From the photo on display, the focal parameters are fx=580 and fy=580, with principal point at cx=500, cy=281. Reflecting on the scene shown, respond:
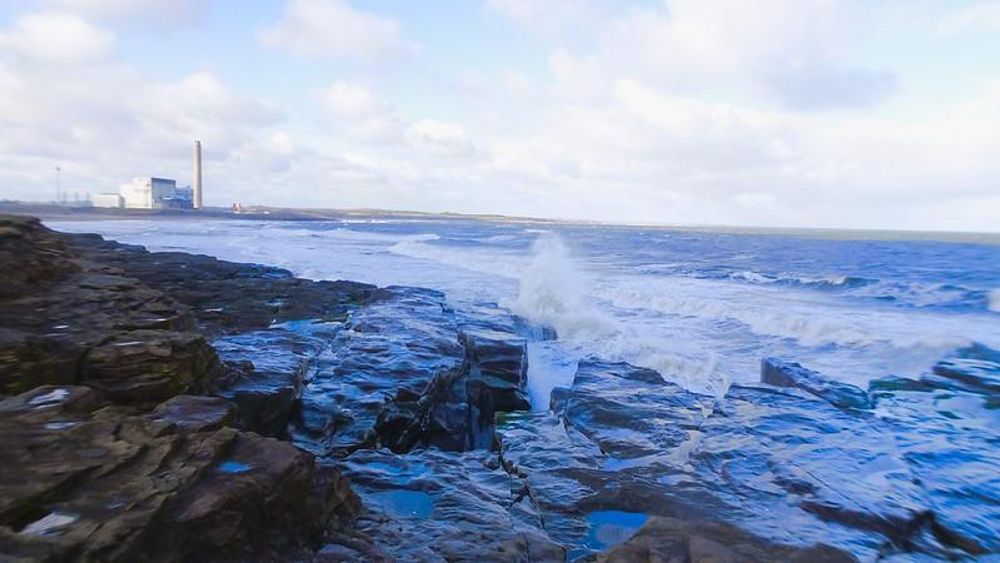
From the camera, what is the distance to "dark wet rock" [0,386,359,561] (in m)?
2.73

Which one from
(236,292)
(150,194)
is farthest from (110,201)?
(236,292)

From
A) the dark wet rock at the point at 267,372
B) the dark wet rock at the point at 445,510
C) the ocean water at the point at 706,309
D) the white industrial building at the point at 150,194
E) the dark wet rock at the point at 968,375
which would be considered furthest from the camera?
the white industrial building at the point at 150,194

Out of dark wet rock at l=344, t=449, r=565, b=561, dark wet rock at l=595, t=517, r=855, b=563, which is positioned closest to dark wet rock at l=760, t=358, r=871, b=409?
dark wet rock at l=595, t=517, r=855, b=563

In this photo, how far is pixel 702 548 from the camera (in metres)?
3.49

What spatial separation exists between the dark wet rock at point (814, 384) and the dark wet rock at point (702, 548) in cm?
461

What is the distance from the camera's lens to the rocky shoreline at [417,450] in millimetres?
3209

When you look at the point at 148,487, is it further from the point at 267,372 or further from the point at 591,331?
the point at 591,331

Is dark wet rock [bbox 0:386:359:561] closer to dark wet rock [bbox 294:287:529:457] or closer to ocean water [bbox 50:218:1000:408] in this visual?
dark wet rock [bbox 294:287:529:457]

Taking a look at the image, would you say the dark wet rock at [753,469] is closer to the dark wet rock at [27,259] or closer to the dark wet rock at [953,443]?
the dark wet rock at [953,443]

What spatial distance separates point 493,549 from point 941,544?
3534 millimetres

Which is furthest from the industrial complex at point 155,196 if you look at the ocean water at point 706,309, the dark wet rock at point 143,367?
the dark wet rock at point 143,367

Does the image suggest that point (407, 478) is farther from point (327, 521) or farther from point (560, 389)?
point (560, 389)

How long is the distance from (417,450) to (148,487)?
3.23 meters

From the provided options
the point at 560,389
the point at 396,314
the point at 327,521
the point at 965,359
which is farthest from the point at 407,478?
the point at 965,359
